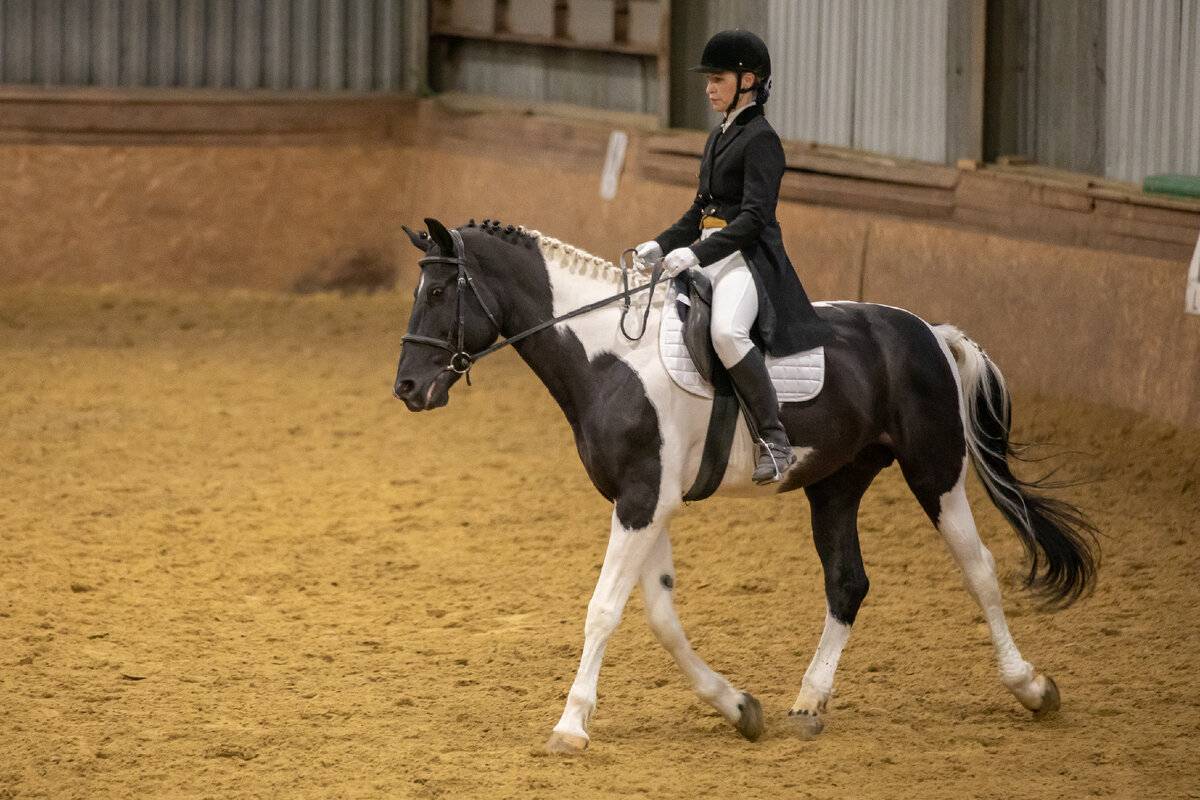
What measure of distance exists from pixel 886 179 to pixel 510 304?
5340mm

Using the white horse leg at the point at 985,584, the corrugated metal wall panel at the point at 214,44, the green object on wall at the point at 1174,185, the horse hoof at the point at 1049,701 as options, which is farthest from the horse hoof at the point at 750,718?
the corrugated metal wall panel at the point at 214,44

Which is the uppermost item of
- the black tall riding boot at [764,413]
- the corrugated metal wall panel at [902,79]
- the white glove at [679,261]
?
the corrugated metal wall panel at [902,79]

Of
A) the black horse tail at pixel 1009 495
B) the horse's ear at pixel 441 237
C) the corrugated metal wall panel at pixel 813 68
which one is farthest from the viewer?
the corrugated metal wall panel at pixel 813 68

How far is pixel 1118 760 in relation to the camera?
15.1 ft

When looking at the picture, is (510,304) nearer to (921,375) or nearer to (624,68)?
(921,375)

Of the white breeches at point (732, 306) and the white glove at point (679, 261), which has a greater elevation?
the white glove at point (679, 261)

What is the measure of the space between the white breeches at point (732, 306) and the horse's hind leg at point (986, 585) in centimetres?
93

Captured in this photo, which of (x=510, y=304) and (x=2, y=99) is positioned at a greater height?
(x=2, y=99)

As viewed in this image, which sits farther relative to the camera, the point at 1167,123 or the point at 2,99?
the point at 2,99

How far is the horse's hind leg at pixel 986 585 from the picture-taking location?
496 cm

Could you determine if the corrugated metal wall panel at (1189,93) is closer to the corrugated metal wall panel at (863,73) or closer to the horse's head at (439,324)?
the corrugated metal wall panel at (863,73)

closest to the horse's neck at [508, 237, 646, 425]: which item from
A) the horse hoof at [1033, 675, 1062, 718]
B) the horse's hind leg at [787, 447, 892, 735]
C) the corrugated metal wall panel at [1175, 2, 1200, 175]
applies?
the horse's hind leg at [787, 447, 892, 735]

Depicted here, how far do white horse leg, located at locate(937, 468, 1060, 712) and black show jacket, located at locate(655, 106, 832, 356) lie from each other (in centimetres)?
77

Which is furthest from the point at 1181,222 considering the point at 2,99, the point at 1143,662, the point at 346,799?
the point at 2,99
